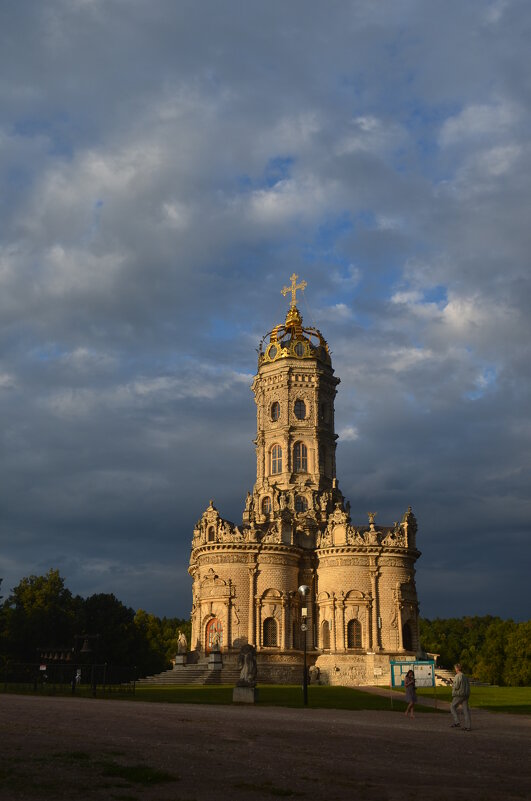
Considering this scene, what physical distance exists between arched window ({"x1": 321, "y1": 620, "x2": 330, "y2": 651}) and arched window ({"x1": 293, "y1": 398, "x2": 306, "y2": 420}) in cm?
2060

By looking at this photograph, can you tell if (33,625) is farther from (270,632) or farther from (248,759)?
(248,759)

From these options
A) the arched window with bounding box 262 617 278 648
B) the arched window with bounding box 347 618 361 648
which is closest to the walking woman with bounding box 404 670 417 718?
the arched window with bounding box 262 617 278 648

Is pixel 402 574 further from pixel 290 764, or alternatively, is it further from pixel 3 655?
pixel 290 764

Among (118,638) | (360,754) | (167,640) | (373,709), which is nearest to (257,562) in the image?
(118,638)

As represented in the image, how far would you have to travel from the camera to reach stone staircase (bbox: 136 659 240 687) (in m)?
61.9

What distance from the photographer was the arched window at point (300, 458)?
81.4 meters

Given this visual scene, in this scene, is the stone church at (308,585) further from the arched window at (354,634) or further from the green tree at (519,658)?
the green tree at (519,658)

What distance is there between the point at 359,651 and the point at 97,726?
5186 centimetres

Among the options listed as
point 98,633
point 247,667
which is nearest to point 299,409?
point 98,633

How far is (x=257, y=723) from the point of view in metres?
24.5

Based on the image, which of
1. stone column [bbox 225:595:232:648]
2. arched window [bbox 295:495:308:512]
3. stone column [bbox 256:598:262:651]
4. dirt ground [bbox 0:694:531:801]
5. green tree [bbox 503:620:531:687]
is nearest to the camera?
dirt ground [bbox 0:694:531:801]

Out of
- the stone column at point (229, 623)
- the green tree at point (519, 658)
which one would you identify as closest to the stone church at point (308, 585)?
the stone column at point (229, 623)

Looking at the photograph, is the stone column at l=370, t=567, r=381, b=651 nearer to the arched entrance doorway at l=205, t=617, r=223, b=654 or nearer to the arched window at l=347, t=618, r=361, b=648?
the arched window at l=347, t=618, r=361, b=648

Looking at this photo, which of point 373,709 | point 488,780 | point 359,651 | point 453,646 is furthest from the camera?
point 453,646
